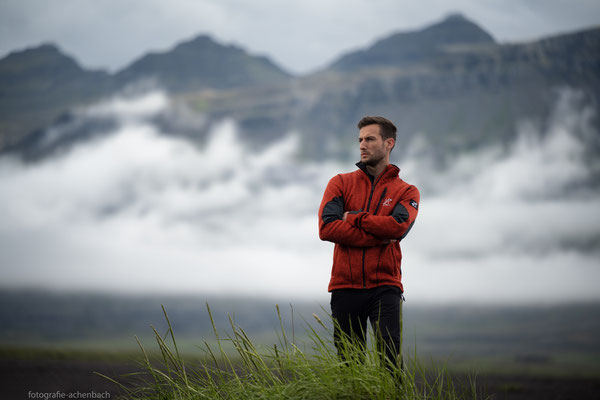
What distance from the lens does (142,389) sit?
470 cm

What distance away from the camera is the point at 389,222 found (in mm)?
5148

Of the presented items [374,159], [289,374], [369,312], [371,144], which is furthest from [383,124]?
[289,374]

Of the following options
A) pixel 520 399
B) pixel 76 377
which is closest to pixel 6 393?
pixel 76 377

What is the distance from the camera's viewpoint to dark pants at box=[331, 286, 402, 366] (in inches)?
190

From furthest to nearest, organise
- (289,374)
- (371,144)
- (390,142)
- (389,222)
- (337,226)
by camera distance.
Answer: (390,142) → (371,144) → (337,226) → (389,222) → (289,374)

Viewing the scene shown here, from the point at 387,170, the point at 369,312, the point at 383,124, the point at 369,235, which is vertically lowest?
the point at 369,312

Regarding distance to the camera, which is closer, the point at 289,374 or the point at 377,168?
the point at 289,374

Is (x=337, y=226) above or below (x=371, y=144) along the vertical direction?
below

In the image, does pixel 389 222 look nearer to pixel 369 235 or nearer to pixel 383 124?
pixel 369 235

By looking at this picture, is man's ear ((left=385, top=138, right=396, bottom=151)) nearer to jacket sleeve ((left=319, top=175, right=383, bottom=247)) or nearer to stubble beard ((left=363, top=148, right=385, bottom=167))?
stubble beard ((left=363, top=148, right=385, bottom=167))

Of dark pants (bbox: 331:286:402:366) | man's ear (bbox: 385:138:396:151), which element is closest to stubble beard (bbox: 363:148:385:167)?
man's ear (bbox: 385:138:396:151)

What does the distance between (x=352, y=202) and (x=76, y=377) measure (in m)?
8.18

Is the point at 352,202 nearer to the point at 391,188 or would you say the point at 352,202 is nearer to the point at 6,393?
the point at 391,188

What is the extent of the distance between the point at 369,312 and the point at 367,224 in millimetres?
689
